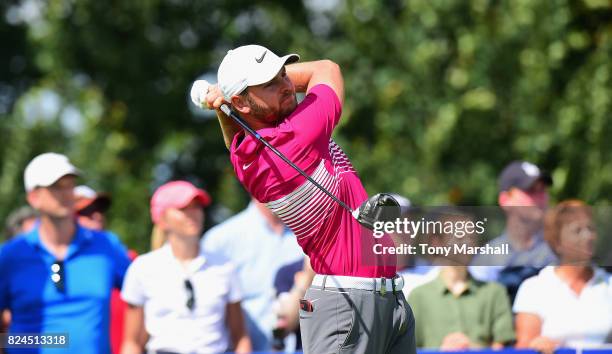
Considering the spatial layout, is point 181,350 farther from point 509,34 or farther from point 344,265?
point 509,34

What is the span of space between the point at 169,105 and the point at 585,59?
29.4 ft

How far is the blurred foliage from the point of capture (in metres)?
14.1

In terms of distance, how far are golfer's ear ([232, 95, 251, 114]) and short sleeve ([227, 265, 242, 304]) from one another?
92.8 inches

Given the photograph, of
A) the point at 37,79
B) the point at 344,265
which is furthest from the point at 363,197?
the point at 37,79

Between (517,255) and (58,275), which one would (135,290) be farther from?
(517,255)

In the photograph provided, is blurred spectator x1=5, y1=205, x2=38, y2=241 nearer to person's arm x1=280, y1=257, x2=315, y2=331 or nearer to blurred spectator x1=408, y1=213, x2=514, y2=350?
person's arm x1=280, y1=257, x2=315, y2=331

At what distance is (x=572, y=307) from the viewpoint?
649 cm

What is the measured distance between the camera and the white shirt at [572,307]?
643cm

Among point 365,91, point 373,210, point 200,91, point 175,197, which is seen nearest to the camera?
point 373,210

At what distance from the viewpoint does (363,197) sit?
4785mm

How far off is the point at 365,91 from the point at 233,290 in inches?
395

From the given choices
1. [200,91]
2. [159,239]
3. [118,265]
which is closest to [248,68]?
[200,91]

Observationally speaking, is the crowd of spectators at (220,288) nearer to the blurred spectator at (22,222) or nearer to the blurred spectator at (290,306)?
the blurred spectator at (290,306)

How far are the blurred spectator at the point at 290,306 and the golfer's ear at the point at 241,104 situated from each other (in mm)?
2381
